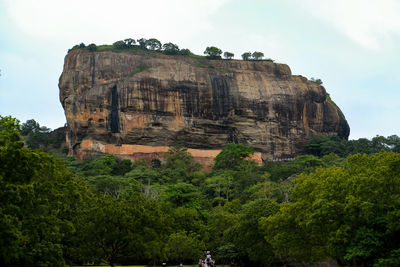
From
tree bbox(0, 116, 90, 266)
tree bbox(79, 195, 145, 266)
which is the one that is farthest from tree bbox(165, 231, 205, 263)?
tree bbox(0, 116, 90, 266)

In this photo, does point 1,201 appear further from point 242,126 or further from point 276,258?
point 242,126

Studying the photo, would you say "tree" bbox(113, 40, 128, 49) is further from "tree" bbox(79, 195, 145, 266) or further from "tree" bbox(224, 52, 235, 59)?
"tree" bbox(79, 195, 145, 266)

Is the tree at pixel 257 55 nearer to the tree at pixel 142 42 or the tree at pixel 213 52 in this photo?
the tree at pixel 213 52

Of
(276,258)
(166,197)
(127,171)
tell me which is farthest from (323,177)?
(127,171)

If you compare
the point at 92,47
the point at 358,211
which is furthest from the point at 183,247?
the point at 92,47

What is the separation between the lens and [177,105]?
260 feet

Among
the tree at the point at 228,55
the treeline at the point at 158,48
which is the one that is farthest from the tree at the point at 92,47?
the tree at the point at 228,55

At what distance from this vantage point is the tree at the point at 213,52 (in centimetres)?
9012

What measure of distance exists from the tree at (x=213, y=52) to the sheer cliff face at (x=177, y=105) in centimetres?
300

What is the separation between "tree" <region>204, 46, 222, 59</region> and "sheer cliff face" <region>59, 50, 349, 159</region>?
3002 millimetres

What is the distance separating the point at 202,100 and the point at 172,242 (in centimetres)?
4506

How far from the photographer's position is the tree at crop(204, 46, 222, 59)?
3548 inches

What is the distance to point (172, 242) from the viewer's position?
37.1 m

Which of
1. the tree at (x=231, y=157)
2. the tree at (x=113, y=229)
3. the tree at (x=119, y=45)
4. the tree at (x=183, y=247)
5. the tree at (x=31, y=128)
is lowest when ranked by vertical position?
the tree at (x=183, y=247)
